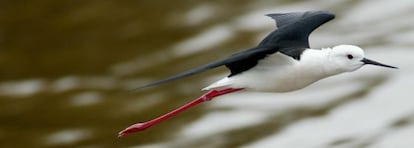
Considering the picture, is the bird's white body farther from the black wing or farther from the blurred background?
the blurred background

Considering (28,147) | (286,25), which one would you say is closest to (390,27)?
(28,147)

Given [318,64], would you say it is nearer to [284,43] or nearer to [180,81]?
[284,43]

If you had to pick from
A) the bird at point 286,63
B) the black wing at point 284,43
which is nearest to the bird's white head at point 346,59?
the bird at point 286,63

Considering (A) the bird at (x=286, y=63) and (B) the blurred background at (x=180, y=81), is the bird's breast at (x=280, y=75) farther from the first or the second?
(B) the blurred background at (x=180, y=81)

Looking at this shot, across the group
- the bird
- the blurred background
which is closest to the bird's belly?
the bird

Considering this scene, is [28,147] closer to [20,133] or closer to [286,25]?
[20,133]
